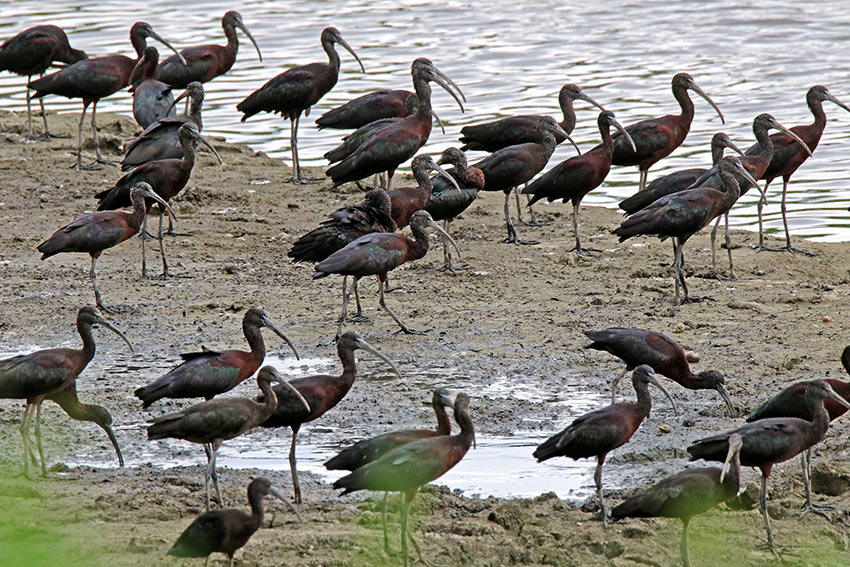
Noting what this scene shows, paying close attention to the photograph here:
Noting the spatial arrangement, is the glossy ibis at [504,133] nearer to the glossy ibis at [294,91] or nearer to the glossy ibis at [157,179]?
the glossy ibis at [294,91]

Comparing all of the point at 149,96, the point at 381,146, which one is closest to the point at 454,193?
the point at 381,146

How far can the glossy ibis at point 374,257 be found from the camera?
10.7 meters

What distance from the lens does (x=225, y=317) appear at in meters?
11.2

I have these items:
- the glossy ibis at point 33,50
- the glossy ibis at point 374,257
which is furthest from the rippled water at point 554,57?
the glossy ibis at point 374,257

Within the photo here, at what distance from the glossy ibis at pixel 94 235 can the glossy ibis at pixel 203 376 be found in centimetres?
307

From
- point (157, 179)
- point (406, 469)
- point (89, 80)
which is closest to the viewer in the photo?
point (406, 469)

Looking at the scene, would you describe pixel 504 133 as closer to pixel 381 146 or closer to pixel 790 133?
pixel 381 146

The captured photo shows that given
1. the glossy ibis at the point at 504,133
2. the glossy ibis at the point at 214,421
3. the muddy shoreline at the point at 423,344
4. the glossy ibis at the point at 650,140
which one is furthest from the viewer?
the glossy ibis at the point at 504,133

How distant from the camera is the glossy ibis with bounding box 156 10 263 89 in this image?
17.5 meters

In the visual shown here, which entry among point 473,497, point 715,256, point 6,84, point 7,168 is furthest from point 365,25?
point 473,497

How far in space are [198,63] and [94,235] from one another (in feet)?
21.6

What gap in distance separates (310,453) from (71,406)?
1.58 metres

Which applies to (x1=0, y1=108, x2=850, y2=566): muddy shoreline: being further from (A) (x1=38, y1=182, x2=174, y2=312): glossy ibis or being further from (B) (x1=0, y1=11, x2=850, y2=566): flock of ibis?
(A) (x1=38, y1=182, x2=174, y2=312): glossy ibis

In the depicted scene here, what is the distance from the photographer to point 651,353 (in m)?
9.28
